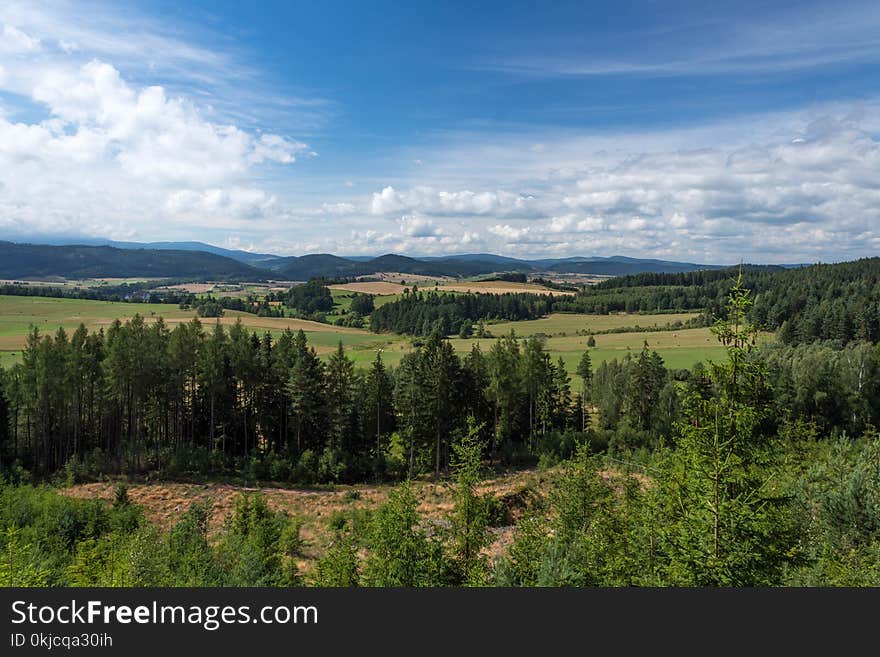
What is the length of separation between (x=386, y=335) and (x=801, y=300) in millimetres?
101351

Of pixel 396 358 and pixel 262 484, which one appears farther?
pixel 396 358

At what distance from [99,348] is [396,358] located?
5229 cm

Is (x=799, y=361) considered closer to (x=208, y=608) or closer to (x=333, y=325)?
(x=208, y=608)

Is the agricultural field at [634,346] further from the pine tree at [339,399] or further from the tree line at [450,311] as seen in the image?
the pine tree at [339,399]

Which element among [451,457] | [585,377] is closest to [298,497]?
[451,457]

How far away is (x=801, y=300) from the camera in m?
120

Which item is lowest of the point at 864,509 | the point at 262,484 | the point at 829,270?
the point at 262,484

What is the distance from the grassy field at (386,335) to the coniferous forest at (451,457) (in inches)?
739

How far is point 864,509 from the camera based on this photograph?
69.9ft

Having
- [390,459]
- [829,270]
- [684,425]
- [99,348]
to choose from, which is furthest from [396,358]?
[829,270]

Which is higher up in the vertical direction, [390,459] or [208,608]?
[208,608]

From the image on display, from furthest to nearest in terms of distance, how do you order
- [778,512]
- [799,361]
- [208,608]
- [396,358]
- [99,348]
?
[396,358] → [799,361] → [99,348] → [778,512] → [208,608]

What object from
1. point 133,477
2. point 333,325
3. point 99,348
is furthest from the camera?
point 333,325

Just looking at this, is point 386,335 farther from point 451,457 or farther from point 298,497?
point 451,457
